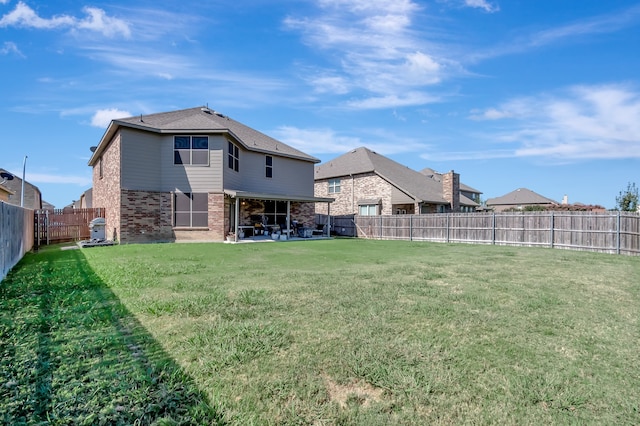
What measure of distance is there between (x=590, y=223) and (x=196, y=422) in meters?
17.3

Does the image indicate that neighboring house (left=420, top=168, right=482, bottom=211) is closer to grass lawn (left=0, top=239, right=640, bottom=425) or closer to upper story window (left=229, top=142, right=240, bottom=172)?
upper story window (left=229, top=142, right=240, bottom=172)

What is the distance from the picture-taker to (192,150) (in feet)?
53.8

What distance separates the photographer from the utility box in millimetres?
15508

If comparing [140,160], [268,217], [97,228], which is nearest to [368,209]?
[268,217]

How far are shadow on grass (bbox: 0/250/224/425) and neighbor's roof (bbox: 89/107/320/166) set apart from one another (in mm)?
12594

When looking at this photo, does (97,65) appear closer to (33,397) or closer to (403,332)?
(33,397)

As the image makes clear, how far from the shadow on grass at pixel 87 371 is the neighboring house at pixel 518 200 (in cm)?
4850

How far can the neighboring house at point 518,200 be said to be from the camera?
146ft

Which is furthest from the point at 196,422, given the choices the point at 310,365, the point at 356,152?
the point at 356,152

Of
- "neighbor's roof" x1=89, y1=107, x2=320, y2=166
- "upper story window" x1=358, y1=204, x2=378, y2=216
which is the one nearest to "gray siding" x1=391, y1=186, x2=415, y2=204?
"upper story window" x1=358, y1=204, x2=378, y2=216

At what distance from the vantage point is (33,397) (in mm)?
2387

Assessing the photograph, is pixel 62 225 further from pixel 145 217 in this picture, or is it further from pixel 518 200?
pixel 518 200

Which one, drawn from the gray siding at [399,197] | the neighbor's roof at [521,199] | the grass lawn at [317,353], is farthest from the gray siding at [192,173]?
the neighbor's roof at [521,199]

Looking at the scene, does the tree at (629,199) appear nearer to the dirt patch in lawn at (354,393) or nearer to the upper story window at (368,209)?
the upper story window at (368,209)
